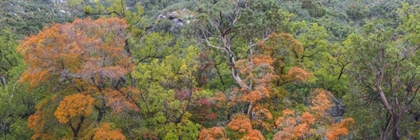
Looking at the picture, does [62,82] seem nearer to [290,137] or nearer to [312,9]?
[290,137]

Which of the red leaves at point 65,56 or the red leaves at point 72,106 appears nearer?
the red leaves at point 72,106

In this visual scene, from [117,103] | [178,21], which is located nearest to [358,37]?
[117,103]

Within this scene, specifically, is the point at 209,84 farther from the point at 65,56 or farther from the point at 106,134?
the point at 65,56

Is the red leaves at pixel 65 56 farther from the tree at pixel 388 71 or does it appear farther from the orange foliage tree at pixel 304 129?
the tree at pixel 388 71

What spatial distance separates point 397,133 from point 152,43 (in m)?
14.5

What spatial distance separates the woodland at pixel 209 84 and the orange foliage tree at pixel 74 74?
49mm

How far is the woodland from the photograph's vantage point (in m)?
15.9

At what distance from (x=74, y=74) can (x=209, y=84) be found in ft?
32.3

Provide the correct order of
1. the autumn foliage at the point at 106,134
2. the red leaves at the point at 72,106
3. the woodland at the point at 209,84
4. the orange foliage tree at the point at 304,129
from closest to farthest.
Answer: the orange foliage tree at the point at 304,129 → the red leaves at the point at 72,106 → the woodland at the point at 209,84 → the autumn foliage at the point at 106,134

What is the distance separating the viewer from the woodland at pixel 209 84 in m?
15.9

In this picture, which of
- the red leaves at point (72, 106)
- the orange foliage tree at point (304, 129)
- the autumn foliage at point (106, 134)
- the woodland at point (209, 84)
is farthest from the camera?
the autumn foliage at point (106, 134)

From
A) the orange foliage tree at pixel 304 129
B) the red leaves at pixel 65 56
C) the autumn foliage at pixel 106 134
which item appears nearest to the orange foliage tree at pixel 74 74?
the red leaves at pixel 65 56

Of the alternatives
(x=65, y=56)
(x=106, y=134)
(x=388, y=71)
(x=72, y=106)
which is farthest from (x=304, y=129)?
(x=65, y=56)

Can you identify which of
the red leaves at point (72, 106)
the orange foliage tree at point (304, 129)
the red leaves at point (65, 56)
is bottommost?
the orange foliage tree at point (304, 129)
